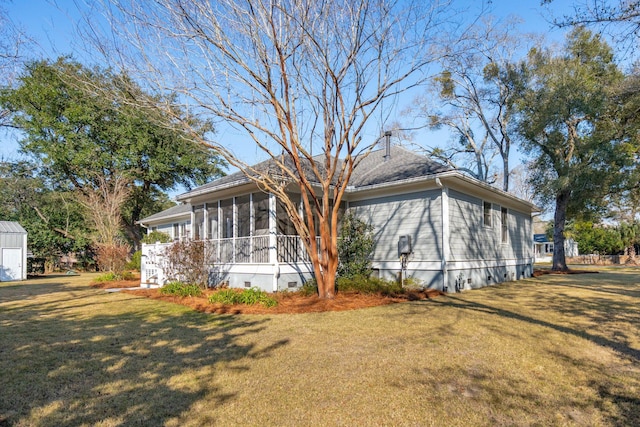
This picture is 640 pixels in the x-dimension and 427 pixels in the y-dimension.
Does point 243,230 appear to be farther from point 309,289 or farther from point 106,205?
point 106,205

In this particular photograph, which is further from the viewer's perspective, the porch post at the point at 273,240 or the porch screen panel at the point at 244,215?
the porch screen panel at the point at 244,215

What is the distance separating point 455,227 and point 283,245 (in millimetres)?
5157

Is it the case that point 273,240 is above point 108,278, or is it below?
above

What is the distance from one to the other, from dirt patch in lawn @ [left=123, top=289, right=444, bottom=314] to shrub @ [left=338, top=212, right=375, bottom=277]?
137 cm

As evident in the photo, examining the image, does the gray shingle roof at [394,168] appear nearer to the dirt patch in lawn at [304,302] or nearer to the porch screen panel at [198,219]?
the dirt patch in lawn at [304,302]

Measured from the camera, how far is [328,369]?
436cm

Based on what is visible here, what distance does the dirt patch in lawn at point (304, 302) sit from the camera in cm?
824

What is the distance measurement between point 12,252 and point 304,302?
58.7 feet

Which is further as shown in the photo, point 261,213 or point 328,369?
point 261,213

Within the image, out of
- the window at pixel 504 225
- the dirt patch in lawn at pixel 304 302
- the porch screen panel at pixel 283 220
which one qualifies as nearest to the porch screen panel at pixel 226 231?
the porch screen panel at pixel 283 220

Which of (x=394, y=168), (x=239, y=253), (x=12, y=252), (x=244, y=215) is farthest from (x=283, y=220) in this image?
(x=12, y=252)

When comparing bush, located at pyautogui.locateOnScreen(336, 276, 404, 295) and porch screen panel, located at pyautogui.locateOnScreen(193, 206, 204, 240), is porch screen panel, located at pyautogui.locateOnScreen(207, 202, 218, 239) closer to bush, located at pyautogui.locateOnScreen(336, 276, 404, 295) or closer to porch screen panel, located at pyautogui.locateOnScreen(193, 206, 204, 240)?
porch screen panel, located at pyautogui.locateOnScreen(193, 206, 204, 240)

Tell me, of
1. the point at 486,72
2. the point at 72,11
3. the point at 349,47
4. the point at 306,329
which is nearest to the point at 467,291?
the point at 306,329

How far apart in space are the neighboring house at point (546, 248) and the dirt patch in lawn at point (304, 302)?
123 ft
